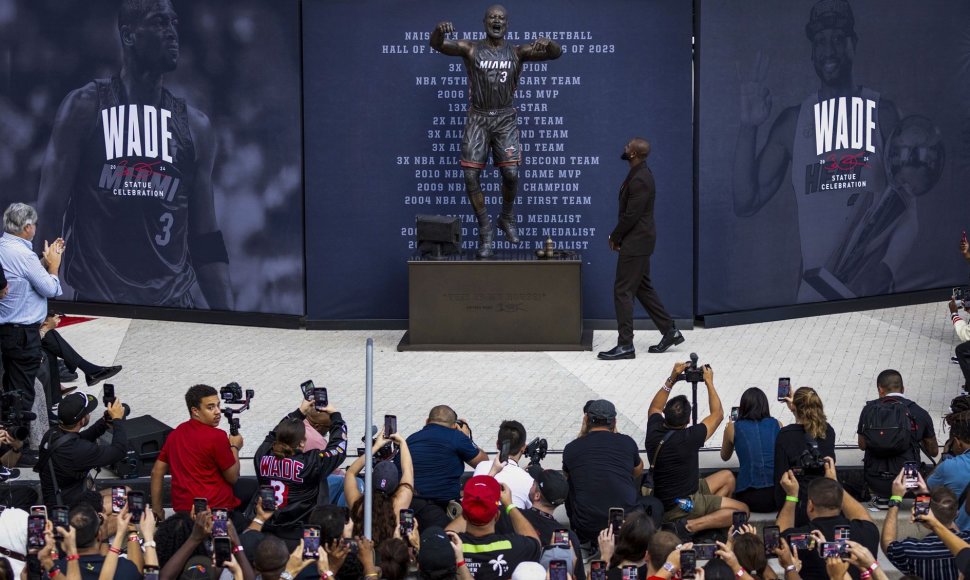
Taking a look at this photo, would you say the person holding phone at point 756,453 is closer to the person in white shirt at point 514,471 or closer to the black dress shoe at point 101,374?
the person in white shirt at point 514,471

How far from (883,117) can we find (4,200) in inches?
388

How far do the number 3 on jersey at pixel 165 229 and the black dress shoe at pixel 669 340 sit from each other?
17.9 feet

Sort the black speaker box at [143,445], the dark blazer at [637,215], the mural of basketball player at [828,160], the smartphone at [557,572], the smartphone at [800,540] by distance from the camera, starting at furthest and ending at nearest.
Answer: the mural of basketball player at [828,160] → the dark blazer at [637,215] → the black speaker box at [143,445] → the smartphone at [800,540] → the smartphone at [557,572]

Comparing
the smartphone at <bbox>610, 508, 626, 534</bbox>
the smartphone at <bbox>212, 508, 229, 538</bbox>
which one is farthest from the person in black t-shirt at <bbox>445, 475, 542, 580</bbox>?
the smartphone at <bbox>212, 508, 229, 538</bbox>

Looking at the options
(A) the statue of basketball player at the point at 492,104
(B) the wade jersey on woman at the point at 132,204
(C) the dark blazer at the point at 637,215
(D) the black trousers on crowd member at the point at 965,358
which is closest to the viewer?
(D) the black trousers on crowd member at the point at 965,358

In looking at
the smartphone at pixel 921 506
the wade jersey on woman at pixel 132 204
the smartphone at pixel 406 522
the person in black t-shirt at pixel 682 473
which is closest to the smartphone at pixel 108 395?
the smartphone at pixel 406 522

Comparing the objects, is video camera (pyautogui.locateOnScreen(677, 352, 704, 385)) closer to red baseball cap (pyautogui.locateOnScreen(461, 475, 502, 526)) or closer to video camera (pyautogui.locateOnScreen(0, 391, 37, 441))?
red baseball cap (pyautogui.locateOnScreen(461, 475, 502, 526))

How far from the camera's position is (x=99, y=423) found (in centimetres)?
909

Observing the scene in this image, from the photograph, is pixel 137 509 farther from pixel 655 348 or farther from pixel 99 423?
pixel 655 348

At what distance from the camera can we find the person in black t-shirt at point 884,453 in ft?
30.3

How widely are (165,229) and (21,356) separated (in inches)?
200

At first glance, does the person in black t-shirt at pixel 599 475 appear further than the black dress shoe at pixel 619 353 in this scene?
No

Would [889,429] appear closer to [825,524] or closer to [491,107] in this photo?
[825,524]

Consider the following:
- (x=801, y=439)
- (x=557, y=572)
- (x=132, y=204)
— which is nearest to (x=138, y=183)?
(x=132, y=204)
